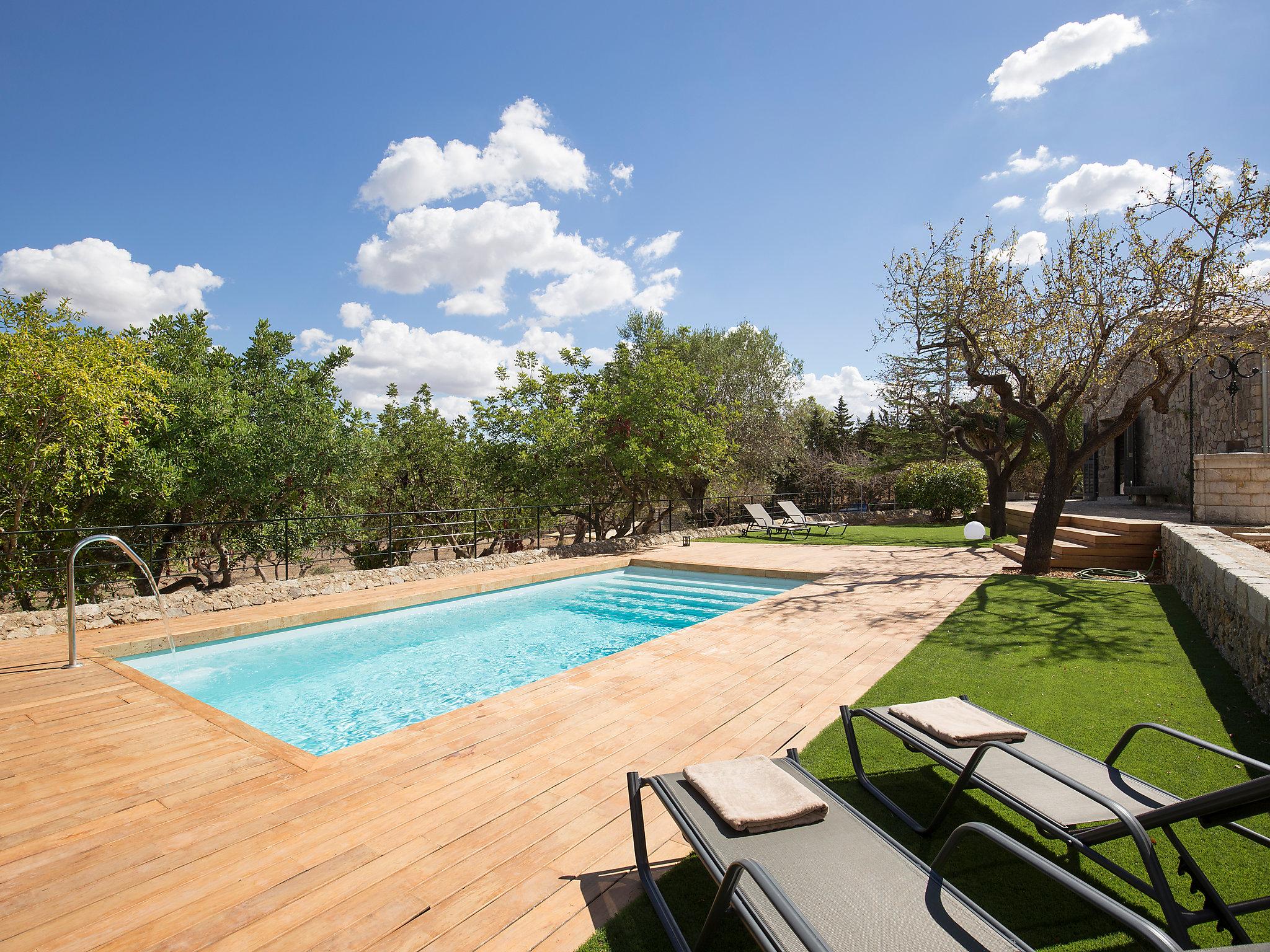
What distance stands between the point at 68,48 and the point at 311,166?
3.65 metres

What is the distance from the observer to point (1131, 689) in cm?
413

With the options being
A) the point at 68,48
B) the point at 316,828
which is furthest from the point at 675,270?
the point at 316,828

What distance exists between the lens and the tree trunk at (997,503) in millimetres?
14656

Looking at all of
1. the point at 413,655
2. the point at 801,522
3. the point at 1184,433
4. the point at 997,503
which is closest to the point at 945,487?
the point at 997,503

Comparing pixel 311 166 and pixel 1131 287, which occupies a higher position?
pixel 311 166

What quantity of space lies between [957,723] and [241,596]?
8.14 m

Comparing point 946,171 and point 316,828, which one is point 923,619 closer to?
point 316,828

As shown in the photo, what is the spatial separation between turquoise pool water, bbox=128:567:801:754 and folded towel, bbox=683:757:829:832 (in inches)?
157

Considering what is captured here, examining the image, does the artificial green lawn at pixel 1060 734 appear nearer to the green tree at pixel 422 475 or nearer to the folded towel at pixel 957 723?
the folded towel at pixel 957 723

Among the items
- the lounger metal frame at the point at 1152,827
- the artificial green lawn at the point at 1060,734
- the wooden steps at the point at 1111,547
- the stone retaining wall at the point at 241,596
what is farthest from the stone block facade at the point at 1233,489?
the stone retaining wall at the point at 241,596

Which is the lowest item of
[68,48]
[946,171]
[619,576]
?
[619,576]

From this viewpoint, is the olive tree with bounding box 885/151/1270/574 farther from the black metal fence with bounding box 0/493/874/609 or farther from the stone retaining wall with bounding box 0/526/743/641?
the stone retaining wall with bounding box 0/526/743/641

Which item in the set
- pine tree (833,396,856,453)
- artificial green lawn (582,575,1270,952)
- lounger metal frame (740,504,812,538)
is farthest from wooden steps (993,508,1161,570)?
pine tree (833,396,856,453)

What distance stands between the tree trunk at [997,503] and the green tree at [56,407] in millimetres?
16732
